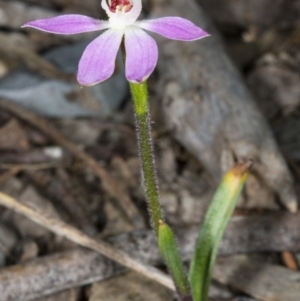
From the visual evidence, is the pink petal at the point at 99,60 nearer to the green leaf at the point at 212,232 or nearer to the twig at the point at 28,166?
the green leaf at the point at 212,232

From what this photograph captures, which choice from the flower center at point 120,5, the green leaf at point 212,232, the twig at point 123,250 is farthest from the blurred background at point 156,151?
the flower center at point 120,5

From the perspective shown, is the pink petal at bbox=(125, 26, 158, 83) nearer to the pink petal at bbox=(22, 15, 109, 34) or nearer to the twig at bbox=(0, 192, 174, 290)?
the pink petal at bbox=(22, 15, 109, 34)

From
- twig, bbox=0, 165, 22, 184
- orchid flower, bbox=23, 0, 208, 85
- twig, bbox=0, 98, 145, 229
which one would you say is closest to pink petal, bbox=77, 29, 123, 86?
orchid flower, bbox=23, 0, 208, 85

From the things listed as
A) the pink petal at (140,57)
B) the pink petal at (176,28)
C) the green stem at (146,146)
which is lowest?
the green stem at (146,146)

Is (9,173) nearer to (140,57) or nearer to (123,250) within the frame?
(123,250)

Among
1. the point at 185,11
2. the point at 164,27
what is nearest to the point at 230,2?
the point at 185,11

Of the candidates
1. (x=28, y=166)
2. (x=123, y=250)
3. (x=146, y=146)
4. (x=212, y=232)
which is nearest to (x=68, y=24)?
(x=146, y=146)
